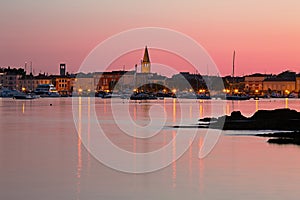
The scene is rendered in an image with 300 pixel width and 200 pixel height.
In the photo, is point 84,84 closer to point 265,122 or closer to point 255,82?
point 255,82

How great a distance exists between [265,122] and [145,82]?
13239 centimetres

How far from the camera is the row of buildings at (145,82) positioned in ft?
513

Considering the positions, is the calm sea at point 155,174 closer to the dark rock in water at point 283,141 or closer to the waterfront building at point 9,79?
the dark rock in water at point 283,141

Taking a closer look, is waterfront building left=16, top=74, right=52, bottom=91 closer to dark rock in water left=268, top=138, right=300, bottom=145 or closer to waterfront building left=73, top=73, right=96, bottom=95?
waterfront building left=73, top=73, right=96, bottom=95

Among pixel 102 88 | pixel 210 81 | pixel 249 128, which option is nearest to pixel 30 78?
pixel 102 88

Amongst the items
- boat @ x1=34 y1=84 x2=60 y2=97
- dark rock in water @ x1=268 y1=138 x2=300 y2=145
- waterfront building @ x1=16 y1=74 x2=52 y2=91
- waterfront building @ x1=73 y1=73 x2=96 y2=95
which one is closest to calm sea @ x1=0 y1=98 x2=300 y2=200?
dark rock in water @ x1=268 y1=138 x2=300 y2=145

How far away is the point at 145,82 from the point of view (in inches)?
6432

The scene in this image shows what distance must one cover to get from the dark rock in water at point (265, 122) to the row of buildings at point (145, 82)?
111m

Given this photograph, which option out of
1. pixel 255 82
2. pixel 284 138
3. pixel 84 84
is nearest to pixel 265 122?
pixel 284 138

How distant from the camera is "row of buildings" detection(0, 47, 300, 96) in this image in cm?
15640

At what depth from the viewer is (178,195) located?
13211 millimetres

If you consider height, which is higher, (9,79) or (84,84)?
(9,79)

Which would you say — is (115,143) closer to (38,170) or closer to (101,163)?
(101,163)

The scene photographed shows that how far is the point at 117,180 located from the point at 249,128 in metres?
16.0
